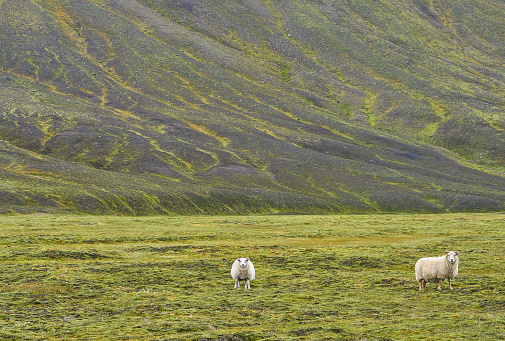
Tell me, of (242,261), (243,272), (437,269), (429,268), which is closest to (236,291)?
(243,272)

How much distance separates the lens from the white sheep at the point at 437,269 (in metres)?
29.0

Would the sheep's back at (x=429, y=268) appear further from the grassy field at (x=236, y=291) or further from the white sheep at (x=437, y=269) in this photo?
the grassy field at (x=236, y=291)

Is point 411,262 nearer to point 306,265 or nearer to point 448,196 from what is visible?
point 306,265

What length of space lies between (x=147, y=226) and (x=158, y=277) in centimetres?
4267

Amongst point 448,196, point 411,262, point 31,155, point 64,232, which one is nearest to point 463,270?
point 411,262

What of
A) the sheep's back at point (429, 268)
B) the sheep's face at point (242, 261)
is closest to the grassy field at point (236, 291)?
the sheep's back at point (429, 268)

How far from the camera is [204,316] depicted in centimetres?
2466

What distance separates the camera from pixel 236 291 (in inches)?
1219

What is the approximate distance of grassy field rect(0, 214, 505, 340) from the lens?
21.9 metres

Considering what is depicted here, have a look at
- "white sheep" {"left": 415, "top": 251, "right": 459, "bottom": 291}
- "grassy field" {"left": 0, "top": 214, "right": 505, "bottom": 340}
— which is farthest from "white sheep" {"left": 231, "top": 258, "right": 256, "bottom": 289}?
"white sheep" {"left": 415, "top": 251, "right": 459, "bottom": 291}

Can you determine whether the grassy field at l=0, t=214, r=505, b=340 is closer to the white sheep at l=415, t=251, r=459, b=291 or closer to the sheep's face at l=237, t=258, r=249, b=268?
the white sheep at l=415, t=251, r=459, b=291

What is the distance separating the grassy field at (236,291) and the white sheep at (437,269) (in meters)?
0.80

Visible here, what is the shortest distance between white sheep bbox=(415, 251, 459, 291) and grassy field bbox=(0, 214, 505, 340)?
2.62ft

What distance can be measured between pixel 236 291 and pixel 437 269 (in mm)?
12543
